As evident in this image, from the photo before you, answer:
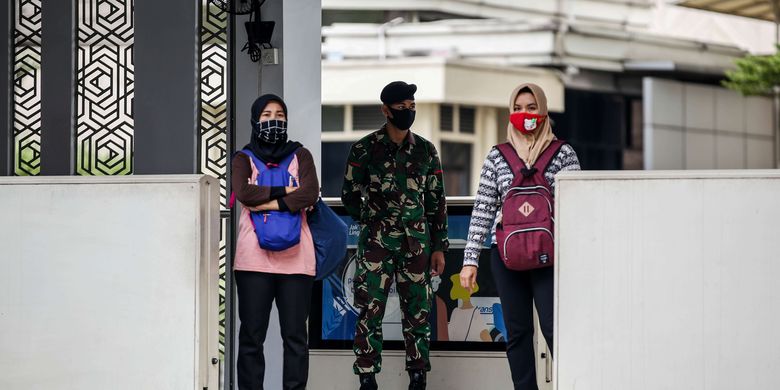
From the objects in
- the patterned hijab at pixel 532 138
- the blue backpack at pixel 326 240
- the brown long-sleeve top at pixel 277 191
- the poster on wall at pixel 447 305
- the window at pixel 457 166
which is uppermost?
the window at pixel 457 166

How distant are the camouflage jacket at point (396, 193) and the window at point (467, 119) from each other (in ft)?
89.8

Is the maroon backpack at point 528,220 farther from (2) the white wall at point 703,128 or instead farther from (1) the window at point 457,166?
(2) the white wall at point 703,128

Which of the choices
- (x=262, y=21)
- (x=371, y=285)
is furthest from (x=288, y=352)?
Answer: (x=262, y=21)

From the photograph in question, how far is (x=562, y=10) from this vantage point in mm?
39938

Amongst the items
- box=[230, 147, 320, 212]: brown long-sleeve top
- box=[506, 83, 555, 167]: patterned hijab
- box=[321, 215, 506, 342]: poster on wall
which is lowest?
box=[321, 215, 506, 342]: poster on wall

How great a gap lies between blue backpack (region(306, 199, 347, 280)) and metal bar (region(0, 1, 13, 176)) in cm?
228

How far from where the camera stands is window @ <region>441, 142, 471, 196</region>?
36.3m

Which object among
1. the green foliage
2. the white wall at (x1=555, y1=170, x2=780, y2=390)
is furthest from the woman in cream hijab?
the green foliage

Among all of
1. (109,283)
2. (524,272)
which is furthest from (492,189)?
(109,283)

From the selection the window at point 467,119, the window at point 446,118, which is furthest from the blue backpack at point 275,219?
the window at point 467,119

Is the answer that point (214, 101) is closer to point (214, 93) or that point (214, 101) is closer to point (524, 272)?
point (214, 93)

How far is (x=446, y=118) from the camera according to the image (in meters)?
36.1

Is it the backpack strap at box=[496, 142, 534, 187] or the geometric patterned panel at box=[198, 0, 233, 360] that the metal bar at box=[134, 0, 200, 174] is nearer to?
the geometric patterned panel at box=[198, 0, 233, 360]

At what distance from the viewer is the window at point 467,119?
36375mm
